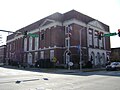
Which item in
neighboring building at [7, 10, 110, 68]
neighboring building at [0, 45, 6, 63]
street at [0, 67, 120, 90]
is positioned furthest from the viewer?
neighboring building at [0, 45, 6, 63]

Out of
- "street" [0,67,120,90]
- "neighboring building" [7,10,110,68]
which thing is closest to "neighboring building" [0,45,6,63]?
"neighboring building" [7,10,110,68]

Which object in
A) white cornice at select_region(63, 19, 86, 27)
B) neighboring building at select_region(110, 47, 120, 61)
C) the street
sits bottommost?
the street

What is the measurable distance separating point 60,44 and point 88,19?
12916 millimetres

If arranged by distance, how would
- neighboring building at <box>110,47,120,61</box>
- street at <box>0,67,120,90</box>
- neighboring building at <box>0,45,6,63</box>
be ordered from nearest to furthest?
street at <box>0,67,120,90</box> < neighboring building at <box>110,47,120,61</box> < neighboring building at <box>0,45,6,63</box>

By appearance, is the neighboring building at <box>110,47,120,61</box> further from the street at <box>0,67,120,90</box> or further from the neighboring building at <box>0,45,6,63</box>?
the neighboring building at <box>0,45,6,63</box>

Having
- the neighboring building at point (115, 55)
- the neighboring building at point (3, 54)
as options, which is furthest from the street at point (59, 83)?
the neighboring building at point (3, 54)

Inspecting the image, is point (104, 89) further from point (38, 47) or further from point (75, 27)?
point (38, 47)

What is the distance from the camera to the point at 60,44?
44.4 meters

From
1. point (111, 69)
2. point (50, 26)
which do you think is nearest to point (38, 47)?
point (50, 26)

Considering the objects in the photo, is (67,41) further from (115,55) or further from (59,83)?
(115,55)

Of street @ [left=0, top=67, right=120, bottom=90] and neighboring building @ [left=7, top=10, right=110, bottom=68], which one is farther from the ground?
neighboring building @ [left=7, top=10, right=110, bottom=68]

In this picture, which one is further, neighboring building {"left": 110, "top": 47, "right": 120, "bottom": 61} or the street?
neighboring building {"left": 110, "top": 47, "right": 120, "bottom": 61}

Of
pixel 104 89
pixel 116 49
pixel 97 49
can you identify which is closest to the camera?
pixel 104 89

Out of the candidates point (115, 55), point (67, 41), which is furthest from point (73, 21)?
point (115, 55)
